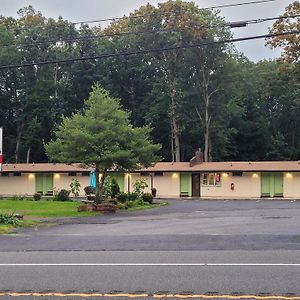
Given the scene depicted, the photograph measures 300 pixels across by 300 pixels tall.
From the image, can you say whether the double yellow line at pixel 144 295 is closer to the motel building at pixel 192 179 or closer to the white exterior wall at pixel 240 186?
the motel building at pixel 192 179

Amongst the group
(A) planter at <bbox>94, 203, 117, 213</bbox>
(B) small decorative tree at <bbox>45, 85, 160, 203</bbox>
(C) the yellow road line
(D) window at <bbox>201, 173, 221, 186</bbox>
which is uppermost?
(B) small decorative tree at <bbox>45, 85, 160, 203</bbox>

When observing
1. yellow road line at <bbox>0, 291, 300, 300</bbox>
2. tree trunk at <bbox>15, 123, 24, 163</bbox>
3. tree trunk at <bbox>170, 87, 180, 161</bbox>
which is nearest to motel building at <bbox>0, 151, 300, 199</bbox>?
tree trunk at <bbox>170, 87, 180, 161</bbox>

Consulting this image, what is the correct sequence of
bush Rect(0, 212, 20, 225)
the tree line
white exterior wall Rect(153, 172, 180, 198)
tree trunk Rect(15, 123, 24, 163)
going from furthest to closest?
tree trunk Rect(15, 123, 24, 163)
the tree line
white exterior wall Rect(153, 172, 180, 198)
bush Rect(0, 212, 20, 225)

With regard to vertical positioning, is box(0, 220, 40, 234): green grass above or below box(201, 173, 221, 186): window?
below

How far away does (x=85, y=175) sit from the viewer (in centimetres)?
5538

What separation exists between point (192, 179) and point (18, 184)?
1742cm

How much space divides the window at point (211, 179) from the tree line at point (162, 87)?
13085 mm

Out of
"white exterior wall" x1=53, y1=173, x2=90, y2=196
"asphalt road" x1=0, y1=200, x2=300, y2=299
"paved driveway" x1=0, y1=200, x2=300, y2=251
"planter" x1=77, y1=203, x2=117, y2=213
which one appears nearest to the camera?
"asphalt road" x1=0, y1=200, x2=300, y2=299

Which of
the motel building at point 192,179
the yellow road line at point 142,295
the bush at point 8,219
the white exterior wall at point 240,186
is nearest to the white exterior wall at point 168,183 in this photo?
the motel building at point 192,179

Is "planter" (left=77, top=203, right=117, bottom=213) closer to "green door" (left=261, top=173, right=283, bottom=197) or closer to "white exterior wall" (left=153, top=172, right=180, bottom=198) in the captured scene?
"white exterior wall" (left=153, top=172, right=180, bottom=198)

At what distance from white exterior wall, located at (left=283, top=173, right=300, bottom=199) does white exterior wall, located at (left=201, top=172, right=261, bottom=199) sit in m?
2.39

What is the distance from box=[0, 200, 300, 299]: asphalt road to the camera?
8625 mm

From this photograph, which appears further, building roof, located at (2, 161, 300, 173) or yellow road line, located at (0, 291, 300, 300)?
building roof, located at (2, 161, 300, 173)

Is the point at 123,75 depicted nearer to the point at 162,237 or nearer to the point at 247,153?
the point at 247,153
